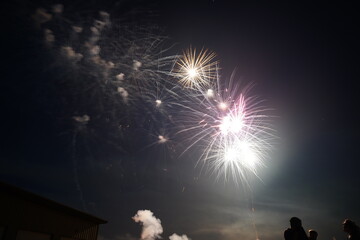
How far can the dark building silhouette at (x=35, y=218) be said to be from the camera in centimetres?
1056

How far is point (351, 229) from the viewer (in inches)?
203

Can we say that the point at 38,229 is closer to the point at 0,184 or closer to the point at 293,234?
the point at 0,184

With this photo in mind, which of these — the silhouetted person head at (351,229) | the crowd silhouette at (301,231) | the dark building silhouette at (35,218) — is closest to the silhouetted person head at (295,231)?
the crowd silhouette at (301,231)

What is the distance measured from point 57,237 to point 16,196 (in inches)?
176

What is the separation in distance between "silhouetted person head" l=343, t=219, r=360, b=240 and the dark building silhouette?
44.0 ft

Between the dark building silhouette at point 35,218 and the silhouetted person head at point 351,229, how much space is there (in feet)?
44.0

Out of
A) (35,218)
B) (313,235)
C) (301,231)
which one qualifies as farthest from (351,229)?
(35,218)

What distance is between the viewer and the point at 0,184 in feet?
34.1

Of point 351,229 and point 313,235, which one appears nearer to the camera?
point 351,229

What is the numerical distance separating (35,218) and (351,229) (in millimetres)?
14513

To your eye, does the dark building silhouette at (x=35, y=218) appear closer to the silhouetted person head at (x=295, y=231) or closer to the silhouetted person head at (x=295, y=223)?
the silhouetted person head at (x=295, y=231)

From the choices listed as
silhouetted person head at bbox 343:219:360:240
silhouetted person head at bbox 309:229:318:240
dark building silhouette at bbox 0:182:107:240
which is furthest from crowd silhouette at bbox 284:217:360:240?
dark building silhouette at bbox 0:182:107:240

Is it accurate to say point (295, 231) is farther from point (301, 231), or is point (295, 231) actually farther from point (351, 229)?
point (351, 229)

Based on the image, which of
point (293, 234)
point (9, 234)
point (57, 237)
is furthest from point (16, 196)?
point (293, 234)
